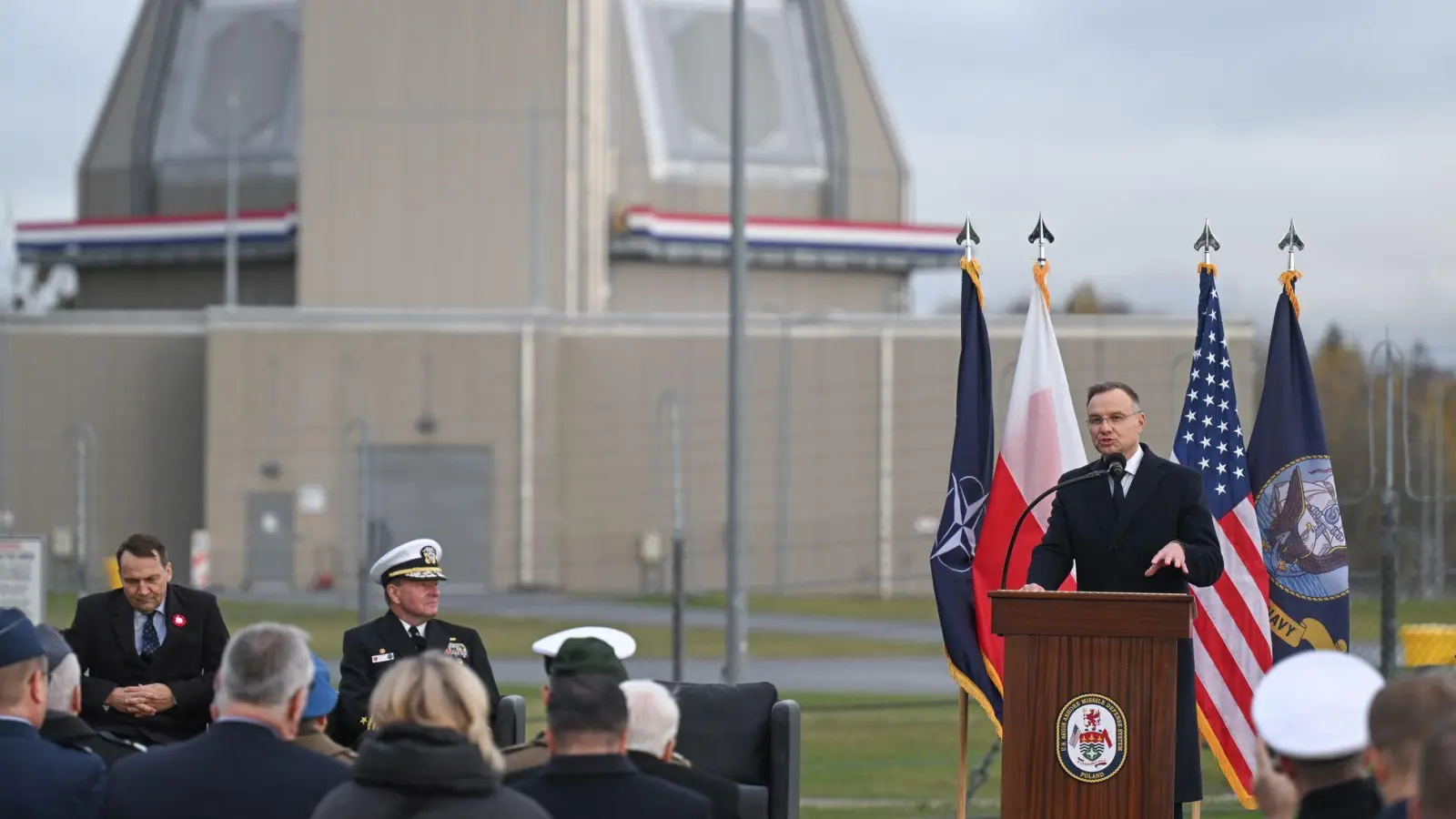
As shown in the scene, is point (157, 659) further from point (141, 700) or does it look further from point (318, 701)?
point (318, 701)

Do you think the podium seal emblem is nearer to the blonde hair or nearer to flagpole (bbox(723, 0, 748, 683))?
the blonde hair

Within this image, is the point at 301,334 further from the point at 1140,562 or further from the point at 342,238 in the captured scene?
the point at 1140,562

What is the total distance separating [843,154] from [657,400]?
33.9 feet

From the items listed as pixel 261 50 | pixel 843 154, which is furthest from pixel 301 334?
pixel 843 154

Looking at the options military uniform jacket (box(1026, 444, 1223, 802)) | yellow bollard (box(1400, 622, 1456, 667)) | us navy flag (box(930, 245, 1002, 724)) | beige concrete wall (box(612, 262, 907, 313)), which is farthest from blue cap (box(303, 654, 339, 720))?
beige concrete wall (box(612, 262, 907, 313))

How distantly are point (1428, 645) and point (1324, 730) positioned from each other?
15595 mm

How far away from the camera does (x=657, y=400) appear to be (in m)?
44.7

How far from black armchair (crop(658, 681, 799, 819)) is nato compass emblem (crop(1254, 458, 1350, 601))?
3.22 meters

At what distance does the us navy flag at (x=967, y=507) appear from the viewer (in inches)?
432

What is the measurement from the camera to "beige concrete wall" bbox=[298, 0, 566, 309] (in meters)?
45.3

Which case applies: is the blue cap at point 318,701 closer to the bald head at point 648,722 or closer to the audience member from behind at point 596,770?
the bald head at point 648,722

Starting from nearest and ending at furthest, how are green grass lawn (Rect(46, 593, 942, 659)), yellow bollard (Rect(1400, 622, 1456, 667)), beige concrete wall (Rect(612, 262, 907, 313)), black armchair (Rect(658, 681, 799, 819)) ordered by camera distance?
black armchair (Rect(658, 681, 799, 819)) → yellow bollard (Rect(1400, 622, 1456, 667)) → green grass lawn (Rect(46, 593, 942, 659)) → beige concrete wall (Rect(612, 262, 907, 313))

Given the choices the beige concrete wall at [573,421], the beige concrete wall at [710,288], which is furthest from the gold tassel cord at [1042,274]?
the beige concrete wall at [710,288]

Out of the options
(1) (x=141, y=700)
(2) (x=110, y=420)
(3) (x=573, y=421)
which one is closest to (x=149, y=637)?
(1) (x=141, y=700)
